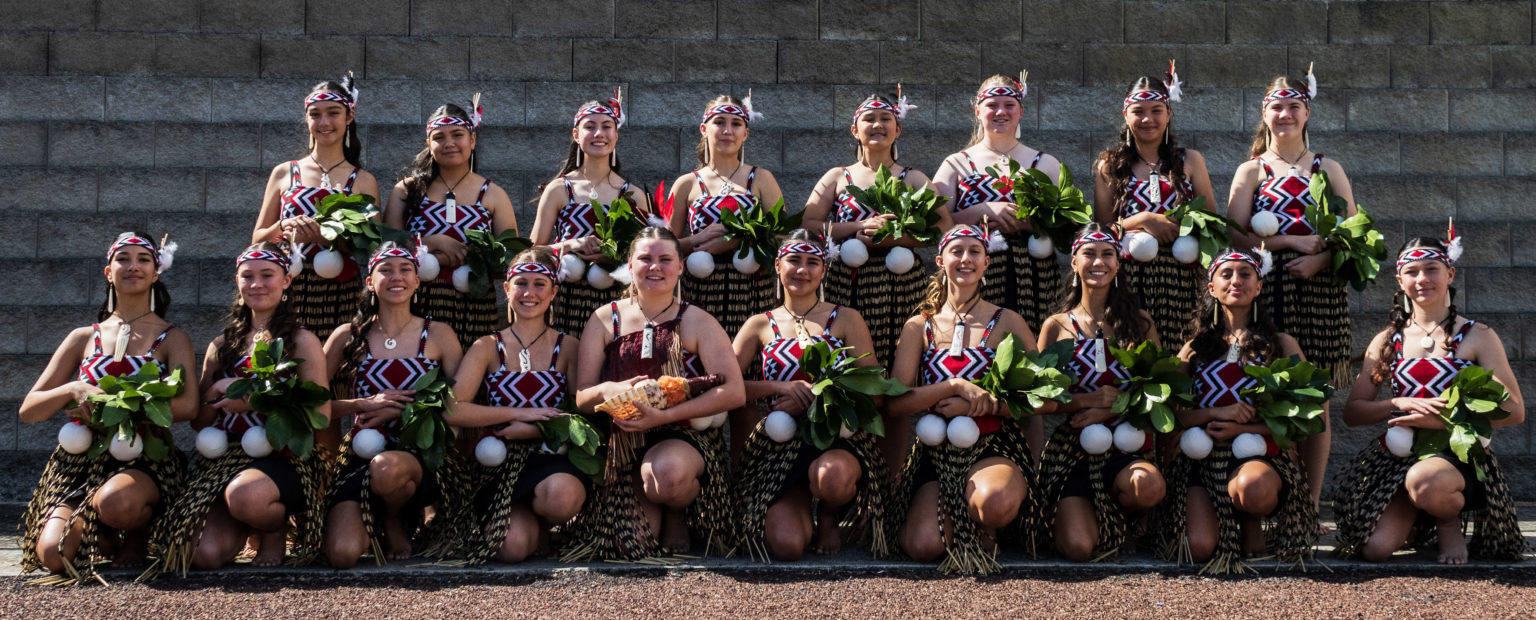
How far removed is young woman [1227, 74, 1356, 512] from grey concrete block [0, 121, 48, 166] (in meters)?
5.80

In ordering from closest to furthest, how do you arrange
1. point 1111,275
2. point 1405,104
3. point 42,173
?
1. point 1111,275
2. point 42,173
3. point 1405,104

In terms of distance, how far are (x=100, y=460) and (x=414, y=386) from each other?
1.05m

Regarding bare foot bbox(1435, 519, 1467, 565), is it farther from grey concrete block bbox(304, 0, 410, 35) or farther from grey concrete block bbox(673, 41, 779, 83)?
grey concrete block bbox(304, 0, 410, 35)

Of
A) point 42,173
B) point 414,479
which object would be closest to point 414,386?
point 414,479

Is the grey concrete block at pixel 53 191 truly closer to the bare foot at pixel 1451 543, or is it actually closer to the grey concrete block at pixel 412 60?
A: the grey concrete block at pixel 412 60

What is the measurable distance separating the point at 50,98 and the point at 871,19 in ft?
14.8

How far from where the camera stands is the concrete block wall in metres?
7.00

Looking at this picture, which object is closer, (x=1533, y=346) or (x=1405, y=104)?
(x=1533, y=346)

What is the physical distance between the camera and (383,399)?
15.7 feet

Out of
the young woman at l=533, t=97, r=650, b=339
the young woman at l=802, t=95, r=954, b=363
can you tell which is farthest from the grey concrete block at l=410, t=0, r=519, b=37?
the young woman at l=802, t=95, r=954, b=363

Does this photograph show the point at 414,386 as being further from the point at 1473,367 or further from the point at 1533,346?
the point at 1533,346

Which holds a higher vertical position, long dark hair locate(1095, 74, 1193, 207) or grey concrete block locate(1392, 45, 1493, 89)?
grey concrete block locate(1392, 45, 1493, 89)

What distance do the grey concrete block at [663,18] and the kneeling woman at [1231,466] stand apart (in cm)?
393

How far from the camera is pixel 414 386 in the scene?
190 inches
